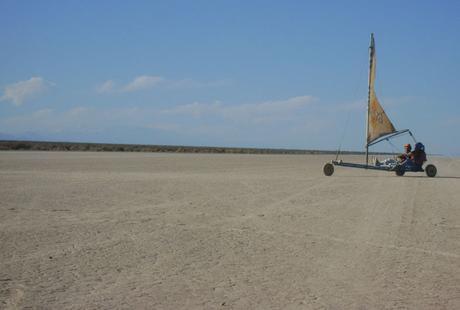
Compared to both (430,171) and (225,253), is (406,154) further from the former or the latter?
(225,253)

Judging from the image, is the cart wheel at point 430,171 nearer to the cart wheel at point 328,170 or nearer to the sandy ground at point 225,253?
the cart wheel at point 328,170

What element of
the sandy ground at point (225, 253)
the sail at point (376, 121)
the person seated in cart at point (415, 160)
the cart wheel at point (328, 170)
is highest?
the sail at point (376, 121)

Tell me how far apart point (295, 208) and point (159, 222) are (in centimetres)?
291

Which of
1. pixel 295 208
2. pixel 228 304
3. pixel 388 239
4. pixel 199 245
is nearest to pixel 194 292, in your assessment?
pixel 228 304

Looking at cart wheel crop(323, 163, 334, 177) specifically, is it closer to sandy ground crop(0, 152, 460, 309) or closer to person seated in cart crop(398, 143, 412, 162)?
person seated in cart crop(398, 143, 412, 162)

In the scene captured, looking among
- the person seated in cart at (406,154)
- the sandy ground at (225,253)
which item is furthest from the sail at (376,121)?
the sandy ground at (225,253)

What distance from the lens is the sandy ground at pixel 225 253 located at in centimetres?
431

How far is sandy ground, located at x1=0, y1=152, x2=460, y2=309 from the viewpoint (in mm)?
4312

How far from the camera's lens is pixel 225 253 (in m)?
5.87

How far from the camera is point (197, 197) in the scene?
1128 cm

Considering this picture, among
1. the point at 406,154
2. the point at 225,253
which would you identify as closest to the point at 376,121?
the point at 406,154

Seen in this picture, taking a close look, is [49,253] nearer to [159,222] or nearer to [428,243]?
[159,222]

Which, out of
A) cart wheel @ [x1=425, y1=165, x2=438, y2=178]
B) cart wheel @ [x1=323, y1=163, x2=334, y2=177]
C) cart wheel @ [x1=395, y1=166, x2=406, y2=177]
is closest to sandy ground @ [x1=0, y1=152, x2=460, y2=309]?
cart wheel @ [x1=323, y1=163, x2=334, y2=177]

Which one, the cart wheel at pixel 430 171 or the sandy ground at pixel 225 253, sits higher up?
the cart wheel at pixel 430 171
